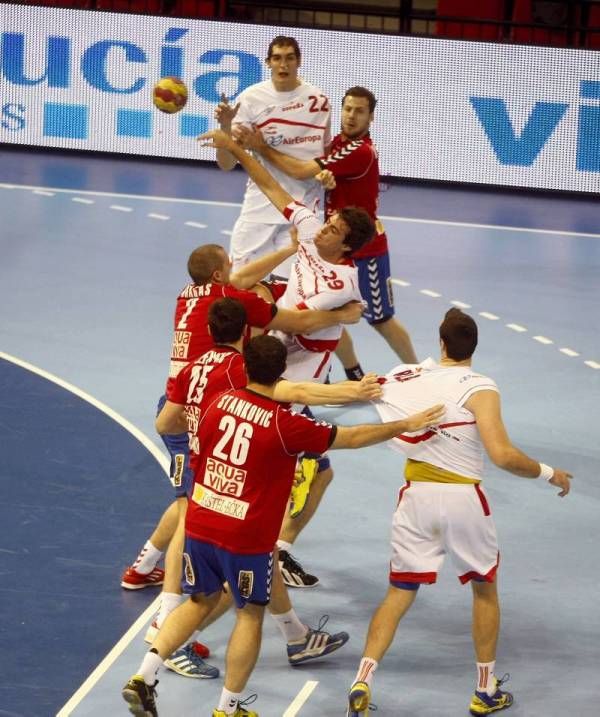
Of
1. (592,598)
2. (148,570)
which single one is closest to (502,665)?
(592,598)

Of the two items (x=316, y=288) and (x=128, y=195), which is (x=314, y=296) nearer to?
(x=316, y=288)

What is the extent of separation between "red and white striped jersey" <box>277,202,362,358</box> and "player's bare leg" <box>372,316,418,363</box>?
2854 mm

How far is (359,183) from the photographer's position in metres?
11.4

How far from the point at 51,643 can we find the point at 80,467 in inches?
99.1

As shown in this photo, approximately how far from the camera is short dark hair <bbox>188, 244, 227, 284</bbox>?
27.3ft

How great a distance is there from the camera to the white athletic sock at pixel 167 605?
7755 mm

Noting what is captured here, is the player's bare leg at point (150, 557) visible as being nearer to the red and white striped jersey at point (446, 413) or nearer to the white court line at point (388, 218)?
the red and white striped jersey at point (446, 413)

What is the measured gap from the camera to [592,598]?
28.2 feet

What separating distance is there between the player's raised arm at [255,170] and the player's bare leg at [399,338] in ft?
8.12

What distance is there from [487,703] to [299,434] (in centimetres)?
180

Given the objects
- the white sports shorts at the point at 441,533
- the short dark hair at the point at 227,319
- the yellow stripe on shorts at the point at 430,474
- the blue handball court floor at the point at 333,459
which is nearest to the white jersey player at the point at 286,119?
the blue handball court floor at the point at 333,459

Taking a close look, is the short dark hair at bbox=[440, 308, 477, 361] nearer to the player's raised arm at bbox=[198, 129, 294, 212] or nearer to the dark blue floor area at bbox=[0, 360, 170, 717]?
the dark blue floor area at bbox=[0, 360, 170, 717]

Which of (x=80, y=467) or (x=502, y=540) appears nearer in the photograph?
(x=502, y=540)

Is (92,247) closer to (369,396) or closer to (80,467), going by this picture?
(80,467)
